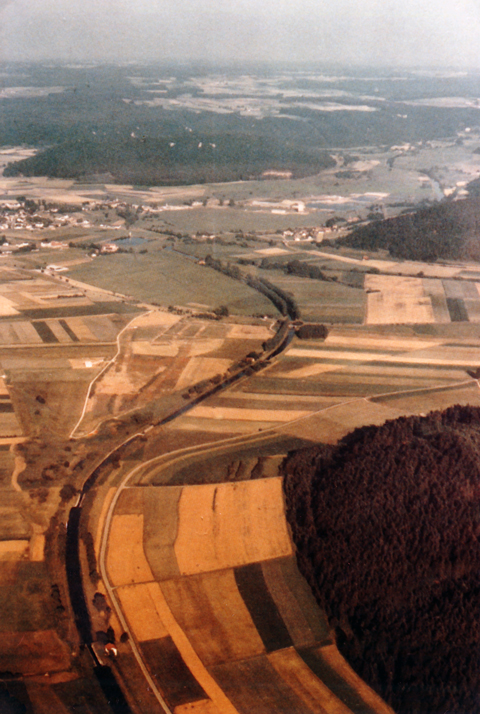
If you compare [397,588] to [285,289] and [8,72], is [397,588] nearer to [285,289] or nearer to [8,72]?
[285,289]

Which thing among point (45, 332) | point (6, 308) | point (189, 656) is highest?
point (6, 308)

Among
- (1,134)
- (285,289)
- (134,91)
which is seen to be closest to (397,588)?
(285,289)

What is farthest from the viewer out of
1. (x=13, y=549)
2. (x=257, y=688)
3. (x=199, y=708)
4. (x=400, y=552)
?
(x=13, y=549)

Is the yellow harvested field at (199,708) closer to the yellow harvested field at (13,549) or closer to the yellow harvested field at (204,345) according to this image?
the yellow harvested field at (13,549)

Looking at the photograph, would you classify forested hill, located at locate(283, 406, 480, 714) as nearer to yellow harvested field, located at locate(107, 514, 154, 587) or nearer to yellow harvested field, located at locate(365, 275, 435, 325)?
yellow harvested field, located at locate(107, 514, 154, 587)

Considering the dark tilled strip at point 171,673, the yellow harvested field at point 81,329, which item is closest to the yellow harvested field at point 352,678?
the dark tilled strip at point 171,673

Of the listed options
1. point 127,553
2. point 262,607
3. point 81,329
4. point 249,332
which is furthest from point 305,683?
point 81,329

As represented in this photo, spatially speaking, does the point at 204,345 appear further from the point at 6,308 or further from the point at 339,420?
the point at 6,308
